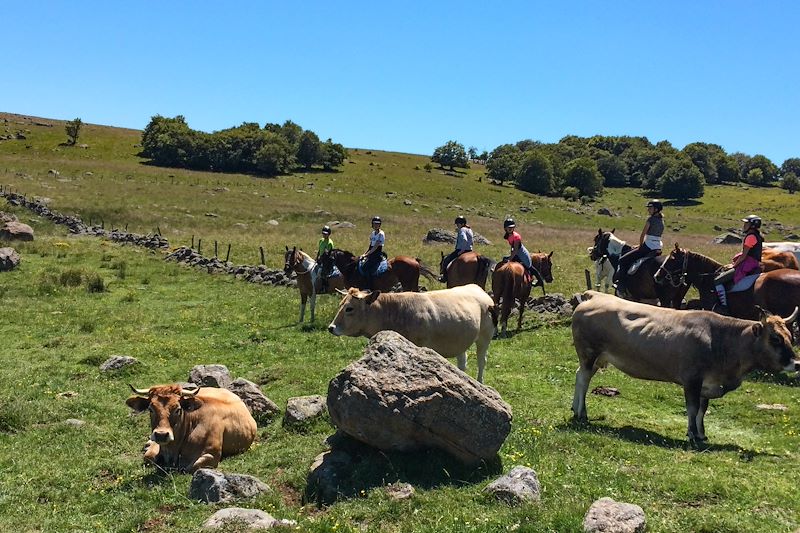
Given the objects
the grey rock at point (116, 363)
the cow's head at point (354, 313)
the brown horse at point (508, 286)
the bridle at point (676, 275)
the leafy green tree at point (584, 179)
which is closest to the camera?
the cow's head at point (354, 313)

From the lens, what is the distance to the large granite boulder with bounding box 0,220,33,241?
40.4 metres

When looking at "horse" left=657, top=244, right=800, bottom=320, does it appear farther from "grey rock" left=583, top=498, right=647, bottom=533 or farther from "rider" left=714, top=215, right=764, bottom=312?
"grey rock" left=583, top=498, right=647, bottom=533

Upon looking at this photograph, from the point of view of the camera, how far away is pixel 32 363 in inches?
664

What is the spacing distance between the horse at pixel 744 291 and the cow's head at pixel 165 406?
12.8 meters

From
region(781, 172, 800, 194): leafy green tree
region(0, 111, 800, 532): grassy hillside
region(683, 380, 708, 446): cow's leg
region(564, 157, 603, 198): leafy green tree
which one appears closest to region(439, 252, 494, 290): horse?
region(0, 111, 800, 532): grassy hillside

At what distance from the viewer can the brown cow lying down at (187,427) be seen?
9734 mm

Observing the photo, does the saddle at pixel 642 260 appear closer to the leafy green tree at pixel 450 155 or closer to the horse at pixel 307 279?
the horse at pixel 307 279

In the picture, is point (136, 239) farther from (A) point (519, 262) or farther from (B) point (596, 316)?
(B) point (596, 316)

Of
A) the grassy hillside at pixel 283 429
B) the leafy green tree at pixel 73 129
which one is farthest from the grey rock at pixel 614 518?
the leafy green tree at pixel 73 129

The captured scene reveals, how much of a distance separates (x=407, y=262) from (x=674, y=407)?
1180 cm

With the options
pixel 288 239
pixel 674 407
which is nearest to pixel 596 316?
pixel 674 407

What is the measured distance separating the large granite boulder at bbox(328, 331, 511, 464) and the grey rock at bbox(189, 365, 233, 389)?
466cm

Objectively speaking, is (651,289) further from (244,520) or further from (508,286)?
(244,520)

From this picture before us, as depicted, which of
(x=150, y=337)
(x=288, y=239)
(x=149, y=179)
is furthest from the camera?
(x=149, y=179)
